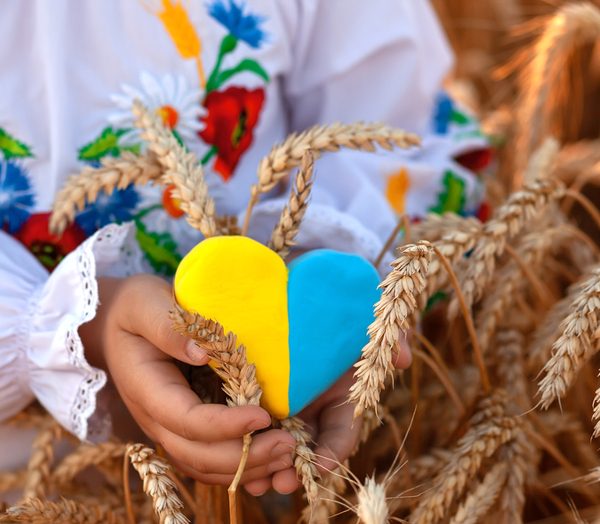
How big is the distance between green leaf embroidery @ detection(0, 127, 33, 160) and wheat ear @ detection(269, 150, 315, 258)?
31 cm

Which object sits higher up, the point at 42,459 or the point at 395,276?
the point at 395,276

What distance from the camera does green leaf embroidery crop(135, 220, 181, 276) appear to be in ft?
2.35

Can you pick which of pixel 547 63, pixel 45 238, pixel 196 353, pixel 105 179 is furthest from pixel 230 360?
pixel 547 63

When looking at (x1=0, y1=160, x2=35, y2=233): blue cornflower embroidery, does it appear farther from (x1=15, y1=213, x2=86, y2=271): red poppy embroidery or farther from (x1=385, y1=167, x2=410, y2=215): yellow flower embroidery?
(x1=385, y1=167, x2=410, y2=215): yellow flower embroidery

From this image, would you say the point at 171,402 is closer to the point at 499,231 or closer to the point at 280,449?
the point at 280,449

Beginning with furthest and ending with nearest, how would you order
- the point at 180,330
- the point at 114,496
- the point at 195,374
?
the point at 114,496
the point at 195,374
the point at 180,330

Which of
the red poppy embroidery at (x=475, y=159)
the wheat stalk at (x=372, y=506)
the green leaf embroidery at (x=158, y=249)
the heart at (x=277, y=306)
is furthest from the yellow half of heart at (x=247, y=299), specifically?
the red poppy embroidery at (x=475, y=159)

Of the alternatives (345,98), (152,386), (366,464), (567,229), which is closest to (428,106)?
(345,98)

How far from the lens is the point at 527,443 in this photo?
64 centimetres

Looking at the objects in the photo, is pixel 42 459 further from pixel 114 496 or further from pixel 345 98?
pixel 345 98

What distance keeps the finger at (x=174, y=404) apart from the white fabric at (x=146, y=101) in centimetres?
6

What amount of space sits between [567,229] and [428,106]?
34 centimetres

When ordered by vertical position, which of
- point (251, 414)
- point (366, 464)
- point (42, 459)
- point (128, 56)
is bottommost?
point (366, 464)

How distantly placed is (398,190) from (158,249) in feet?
1.03
